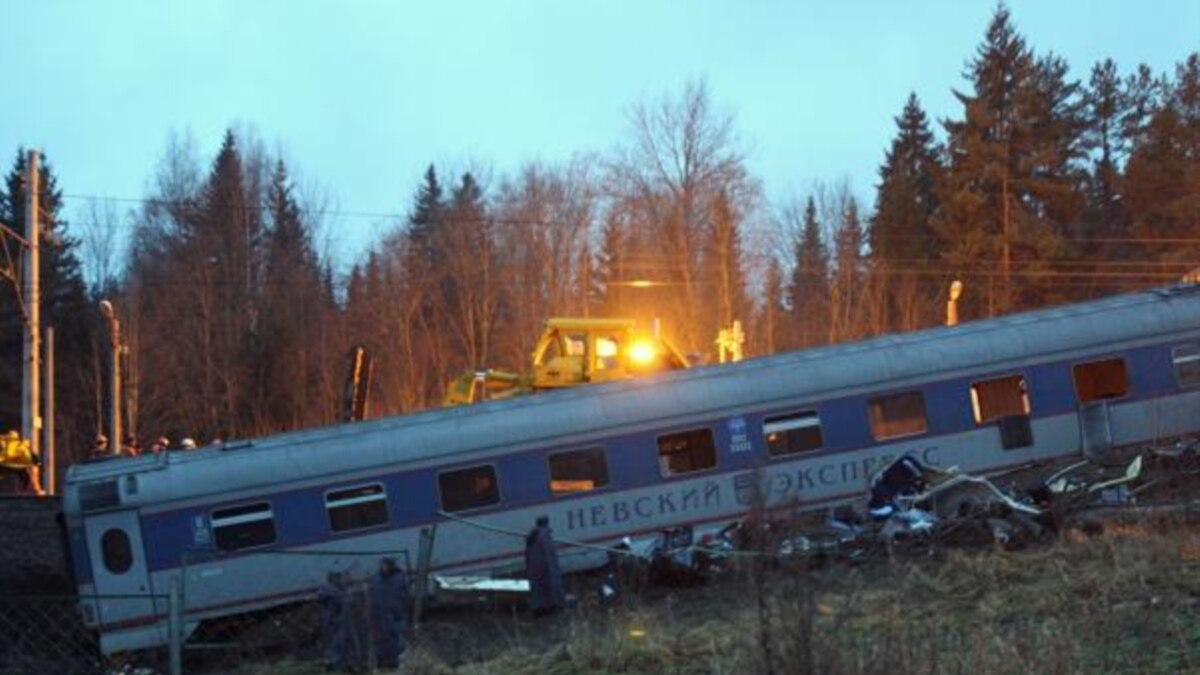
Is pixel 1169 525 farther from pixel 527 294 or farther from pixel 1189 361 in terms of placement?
pixel 527 294

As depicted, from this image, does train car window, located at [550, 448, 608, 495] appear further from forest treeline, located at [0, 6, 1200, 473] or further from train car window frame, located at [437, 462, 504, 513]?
forest treeline, located at [0, 6, 1200, 473]

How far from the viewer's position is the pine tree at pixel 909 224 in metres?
63.6

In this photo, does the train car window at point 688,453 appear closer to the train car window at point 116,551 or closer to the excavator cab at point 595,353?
the excavator cab at point 595,353

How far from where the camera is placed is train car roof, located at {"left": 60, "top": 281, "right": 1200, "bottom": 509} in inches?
704

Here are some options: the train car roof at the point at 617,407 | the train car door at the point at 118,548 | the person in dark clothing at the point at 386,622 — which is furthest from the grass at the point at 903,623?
the train car door at the point at 118,548

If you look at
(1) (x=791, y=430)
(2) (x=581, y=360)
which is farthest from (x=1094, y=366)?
(2) (x=581, y=360)

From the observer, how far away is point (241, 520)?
1783 cm

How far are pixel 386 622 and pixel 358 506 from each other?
21.4ft

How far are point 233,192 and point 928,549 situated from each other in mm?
55789

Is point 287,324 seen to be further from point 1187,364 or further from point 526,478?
point 1187,364

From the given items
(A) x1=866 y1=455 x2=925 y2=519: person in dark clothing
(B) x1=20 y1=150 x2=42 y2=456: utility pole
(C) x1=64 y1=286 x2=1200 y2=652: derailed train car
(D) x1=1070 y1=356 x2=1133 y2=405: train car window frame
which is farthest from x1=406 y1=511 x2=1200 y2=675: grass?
(B) x1=20 y1=150 x2=42 y2=456: utility pole

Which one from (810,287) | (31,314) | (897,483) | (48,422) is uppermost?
(810,287)

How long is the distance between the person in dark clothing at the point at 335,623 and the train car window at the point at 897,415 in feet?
28.7

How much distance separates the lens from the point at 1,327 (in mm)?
57688
